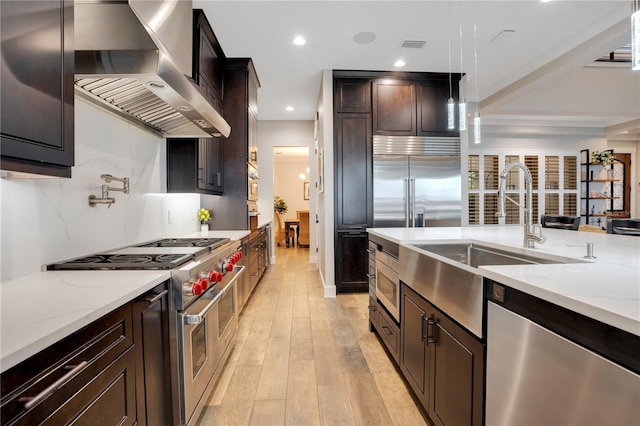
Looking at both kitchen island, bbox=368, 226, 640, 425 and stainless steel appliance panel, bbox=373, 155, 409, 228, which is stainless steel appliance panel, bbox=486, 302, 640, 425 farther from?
stainless steel appliance panel, bbox=373, 155, 409, 228

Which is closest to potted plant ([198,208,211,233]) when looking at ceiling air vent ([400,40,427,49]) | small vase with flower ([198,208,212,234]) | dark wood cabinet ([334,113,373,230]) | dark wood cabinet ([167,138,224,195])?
small vase with flower ([198,208,212,234])

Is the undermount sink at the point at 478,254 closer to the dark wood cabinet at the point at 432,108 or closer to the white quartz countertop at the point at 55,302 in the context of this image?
the white quartz countertop at the point at 55,302

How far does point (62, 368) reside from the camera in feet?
2.63

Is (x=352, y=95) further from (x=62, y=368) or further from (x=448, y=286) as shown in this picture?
(x=62, y=368)

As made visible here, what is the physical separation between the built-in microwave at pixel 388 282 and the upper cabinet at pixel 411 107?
2346mm

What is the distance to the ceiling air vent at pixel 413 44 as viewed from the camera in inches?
135

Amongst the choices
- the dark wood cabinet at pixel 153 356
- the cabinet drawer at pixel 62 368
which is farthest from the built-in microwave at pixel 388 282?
the cabinet drawer at pixel 62 368

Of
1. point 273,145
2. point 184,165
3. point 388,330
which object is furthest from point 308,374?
point 273,145

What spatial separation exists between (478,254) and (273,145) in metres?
5.23

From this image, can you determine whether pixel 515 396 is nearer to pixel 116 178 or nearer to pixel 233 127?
pixel 116 178

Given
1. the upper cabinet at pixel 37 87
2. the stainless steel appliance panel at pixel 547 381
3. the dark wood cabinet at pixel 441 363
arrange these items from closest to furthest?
the stainless steel appliance panel at pixel 547 381 → the upper cabinet at pixel 37 87 → the dark wood cabinet at pixel 441 363

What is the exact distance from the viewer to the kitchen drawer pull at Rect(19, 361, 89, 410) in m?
0.69

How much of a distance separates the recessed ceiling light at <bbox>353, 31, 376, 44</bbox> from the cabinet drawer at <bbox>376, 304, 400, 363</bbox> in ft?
9.03

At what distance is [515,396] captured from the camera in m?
0.95
